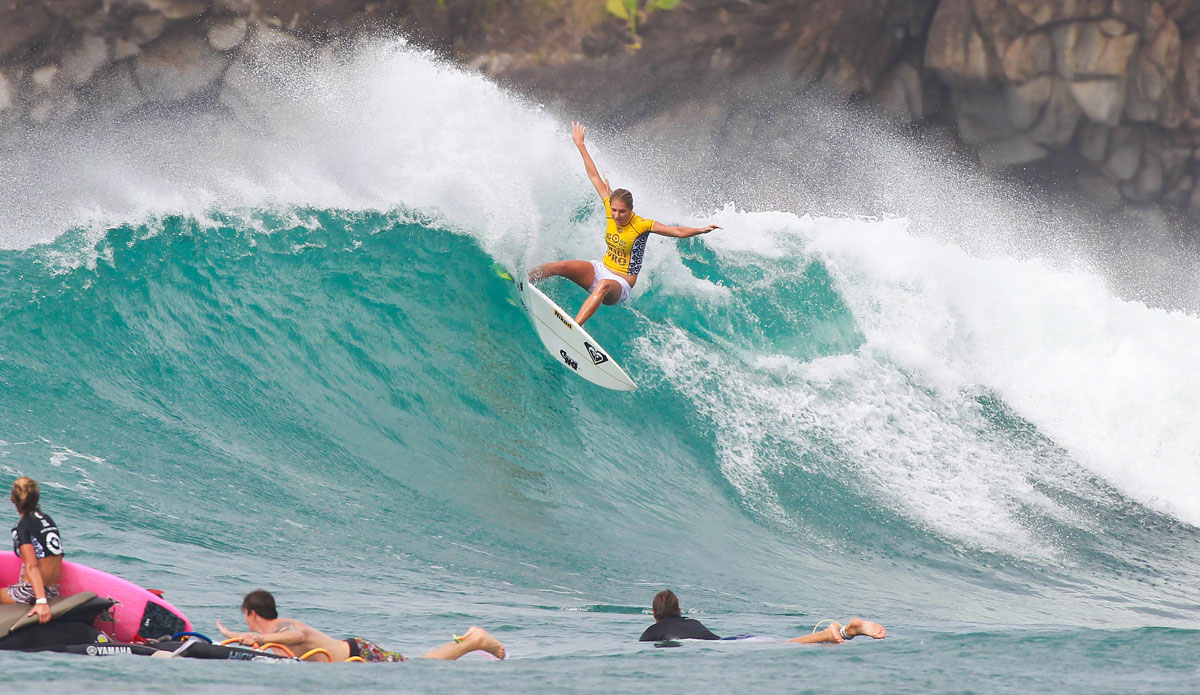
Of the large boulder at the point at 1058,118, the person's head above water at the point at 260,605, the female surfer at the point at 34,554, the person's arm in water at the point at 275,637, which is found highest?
the large boulder at the point at 1058,118

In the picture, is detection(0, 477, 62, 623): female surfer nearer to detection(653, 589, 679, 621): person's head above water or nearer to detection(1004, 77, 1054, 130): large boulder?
detection(653, 589, 679, 621): person's head above water

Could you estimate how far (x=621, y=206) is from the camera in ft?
27.0

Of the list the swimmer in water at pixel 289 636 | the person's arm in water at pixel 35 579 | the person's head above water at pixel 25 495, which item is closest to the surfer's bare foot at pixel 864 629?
the swimmer in water at pixel 289 636

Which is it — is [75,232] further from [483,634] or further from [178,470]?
[483,634]

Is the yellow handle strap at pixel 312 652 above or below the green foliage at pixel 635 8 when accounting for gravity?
below

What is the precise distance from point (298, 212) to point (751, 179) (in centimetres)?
907

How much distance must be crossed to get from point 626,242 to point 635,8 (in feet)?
27.4

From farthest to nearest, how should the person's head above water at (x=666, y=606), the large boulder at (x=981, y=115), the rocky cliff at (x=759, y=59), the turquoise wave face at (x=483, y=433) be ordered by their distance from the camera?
the large boulder at (x=981, y=115) → the rocky cliff at (x=759, y=59) → the turquoise wave face at (x=483, y=433) → the person's head above water at (x=666, y=606)

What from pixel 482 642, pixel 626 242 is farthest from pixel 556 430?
pixel 482 642

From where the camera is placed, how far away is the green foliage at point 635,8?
15688 mm

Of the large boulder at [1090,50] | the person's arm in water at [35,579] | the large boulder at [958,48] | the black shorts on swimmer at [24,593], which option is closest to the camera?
the person's arm in water at [35,579]

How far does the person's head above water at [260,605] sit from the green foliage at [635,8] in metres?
13.0

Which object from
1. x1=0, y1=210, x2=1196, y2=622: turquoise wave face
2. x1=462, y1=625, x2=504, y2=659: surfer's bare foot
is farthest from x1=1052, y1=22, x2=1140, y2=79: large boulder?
x1=462, y1=625, x2=504, y2=659: surfer's bare foot

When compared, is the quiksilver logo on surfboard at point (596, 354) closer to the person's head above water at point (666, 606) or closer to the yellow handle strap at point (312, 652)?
the person's head above water at point (666, 606)
